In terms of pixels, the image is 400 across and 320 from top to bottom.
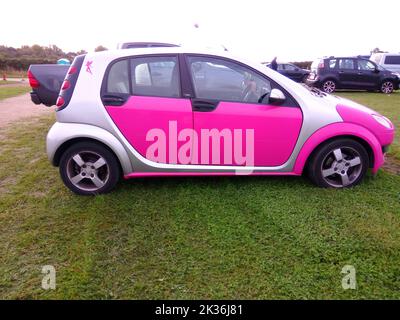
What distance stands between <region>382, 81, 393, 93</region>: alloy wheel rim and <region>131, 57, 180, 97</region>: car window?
1349 cm

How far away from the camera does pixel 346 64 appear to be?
13508 mm

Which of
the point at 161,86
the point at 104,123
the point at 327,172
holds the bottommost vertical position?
the point at 327,172

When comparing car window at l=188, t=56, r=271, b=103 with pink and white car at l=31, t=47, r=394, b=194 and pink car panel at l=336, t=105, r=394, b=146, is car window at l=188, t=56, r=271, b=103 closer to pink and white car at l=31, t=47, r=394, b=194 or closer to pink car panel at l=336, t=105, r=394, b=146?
pink and white car at l=31, t=47, r=394, b=194

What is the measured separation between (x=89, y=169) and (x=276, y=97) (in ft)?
7.00

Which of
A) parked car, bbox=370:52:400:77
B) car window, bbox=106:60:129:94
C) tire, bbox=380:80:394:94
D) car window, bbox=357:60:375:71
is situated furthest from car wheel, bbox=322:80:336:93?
car window, bbox=106:60:129:94

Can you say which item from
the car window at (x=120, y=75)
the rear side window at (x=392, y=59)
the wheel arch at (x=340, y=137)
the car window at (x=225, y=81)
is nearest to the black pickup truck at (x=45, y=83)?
the car window at (x=120, y=75)

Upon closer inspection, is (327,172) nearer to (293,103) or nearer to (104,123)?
(293,103)

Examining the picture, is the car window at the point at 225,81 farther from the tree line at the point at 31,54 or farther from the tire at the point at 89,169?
the tree line at the point at 31,54

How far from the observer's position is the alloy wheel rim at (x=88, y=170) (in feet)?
11.0

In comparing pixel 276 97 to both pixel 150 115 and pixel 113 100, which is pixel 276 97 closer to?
pixel 150 115

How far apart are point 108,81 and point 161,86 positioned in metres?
0.55

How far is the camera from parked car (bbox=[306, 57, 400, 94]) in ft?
44.2

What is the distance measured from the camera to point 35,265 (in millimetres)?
2393
